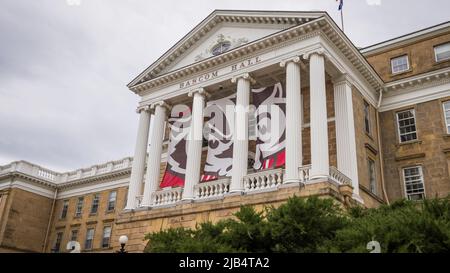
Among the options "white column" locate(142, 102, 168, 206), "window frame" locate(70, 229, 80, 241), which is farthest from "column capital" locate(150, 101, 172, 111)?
"window frame" locate(70, 229, 80, 241)

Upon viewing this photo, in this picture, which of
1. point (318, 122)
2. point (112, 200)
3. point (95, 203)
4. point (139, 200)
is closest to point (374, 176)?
point (318, 122)

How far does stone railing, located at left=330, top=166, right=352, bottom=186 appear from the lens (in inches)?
797

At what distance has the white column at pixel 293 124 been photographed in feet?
66.0

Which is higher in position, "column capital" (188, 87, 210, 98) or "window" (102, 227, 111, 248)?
"column capital" (188, 87, 210, 98)

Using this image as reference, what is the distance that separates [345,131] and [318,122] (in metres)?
2.55

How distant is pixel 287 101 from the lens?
21906mm

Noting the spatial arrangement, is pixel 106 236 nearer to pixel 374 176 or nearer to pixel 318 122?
pixel 374 176

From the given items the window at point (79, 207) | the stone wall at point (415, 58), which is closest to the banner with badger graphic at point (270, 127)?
the stone wall at point (415, 58)

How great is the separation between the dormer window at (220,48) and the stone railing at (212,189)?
7.55 metres

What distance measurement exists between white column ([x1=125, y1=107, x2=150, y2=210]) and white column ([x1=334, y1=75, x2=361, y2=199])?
11618 mm

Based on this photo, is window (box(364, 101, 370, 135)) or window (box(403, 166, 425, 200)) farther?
window (box(364, 101, 370, 135))

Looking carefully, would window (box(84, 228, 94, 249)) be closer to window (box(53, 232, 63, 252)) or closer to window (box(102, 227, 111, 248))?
window (box(102, 227, 111, 248))

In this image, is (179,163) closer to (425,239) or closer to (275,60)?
(275,60)
